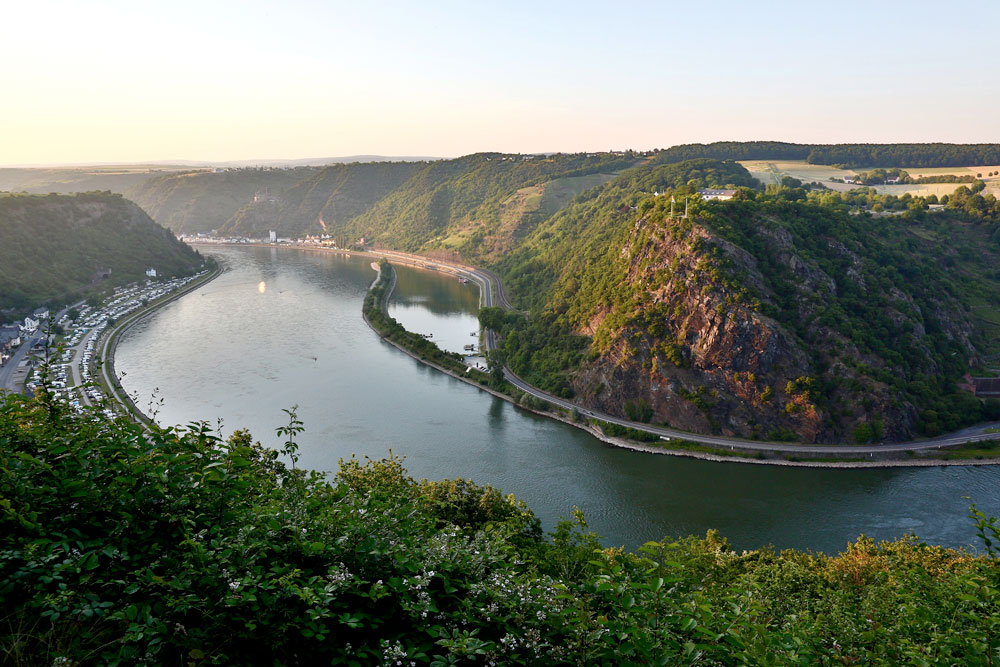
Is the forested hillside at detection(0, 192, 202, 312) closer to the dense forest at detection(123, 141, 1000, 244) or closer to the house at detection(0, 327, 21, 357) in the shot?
the house at detection(0, 327, 21, 357)

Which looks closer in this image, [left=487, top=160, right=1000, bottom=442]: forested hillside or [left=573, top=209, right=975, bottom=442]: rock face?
[left=573, top=209, right=975, bottom=442]: rock face

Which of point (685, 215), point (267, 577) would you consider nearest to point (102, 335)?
point (685, 215)

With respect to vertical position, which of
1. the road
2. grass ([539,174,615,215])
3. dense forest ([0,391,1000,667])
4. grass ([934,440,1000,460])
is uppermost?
grass ([539,174,615,215])

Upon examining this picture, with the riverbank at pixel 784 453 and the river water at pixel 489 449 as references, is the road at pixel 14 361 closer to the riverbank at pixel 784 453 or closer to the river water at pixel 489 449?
the river water at pixel 489 449

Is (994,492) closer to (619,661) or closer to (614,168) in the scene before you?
(619,661)

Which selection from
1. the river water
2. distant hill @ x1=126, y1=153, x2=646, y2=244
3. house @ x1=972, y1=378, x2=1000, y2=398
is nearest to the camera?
the river water

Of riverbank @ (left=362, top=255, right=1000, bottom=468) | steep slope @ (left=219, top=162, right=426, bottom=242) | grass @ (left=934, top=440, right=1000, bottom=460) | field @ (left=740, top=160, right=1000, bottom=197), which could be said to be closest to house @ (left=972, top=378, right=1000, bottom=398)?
grass @ (left=934, top=440, right=1000, bottom=460)
